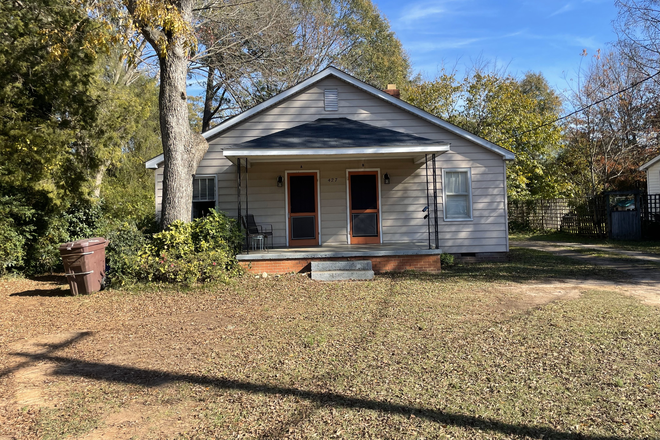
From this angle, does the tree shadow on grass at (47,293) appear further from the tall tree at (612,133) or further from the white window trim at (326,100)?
the tall tree at (612,133)

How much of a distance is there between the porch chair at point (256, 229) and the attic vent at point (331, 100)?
3508mm

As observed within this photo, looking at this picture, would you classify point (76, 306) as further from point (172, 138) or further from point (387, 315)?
point (387, 315)

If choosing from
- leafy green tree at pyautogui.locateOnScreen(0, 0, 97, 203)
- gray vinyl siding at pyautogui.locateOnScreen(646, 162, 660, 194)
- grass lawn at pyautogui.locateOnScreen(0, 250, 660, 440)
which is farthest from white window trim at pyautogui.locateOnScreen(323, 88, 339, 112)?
gray vinyl siding at pyautogui.locateOnScreen(646, 162, 660, 194)

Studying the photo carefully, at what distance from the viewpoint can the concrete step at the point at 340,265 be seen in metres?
9.63

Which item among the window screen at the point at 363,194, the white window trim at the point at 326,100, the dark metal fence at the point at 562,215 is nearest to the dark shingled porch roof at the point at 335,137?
the white window trim at the point at 326,100

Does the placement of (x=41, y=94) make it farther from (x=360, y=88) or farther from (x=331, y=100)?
(x=360, y=88)

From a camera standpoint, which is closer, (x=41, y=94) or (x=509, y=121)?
(x=41, y=94)

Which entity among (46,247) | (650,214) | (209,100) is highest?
(209,100)

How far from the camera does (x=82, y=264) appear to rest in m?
8.03

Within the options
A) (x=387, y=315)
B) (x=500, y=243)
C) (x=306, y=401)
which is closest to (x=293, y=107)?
(x=500, y=243)

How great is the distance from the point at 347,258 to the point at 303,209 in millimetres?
2444

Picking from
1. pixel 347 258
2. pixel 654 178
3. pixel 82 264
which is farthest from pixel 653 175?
pixel 82 264

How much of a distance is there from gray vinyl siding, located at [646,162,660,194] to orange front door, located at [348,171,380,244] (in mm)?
15799

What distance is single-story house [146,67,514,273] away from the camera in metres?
11.6
